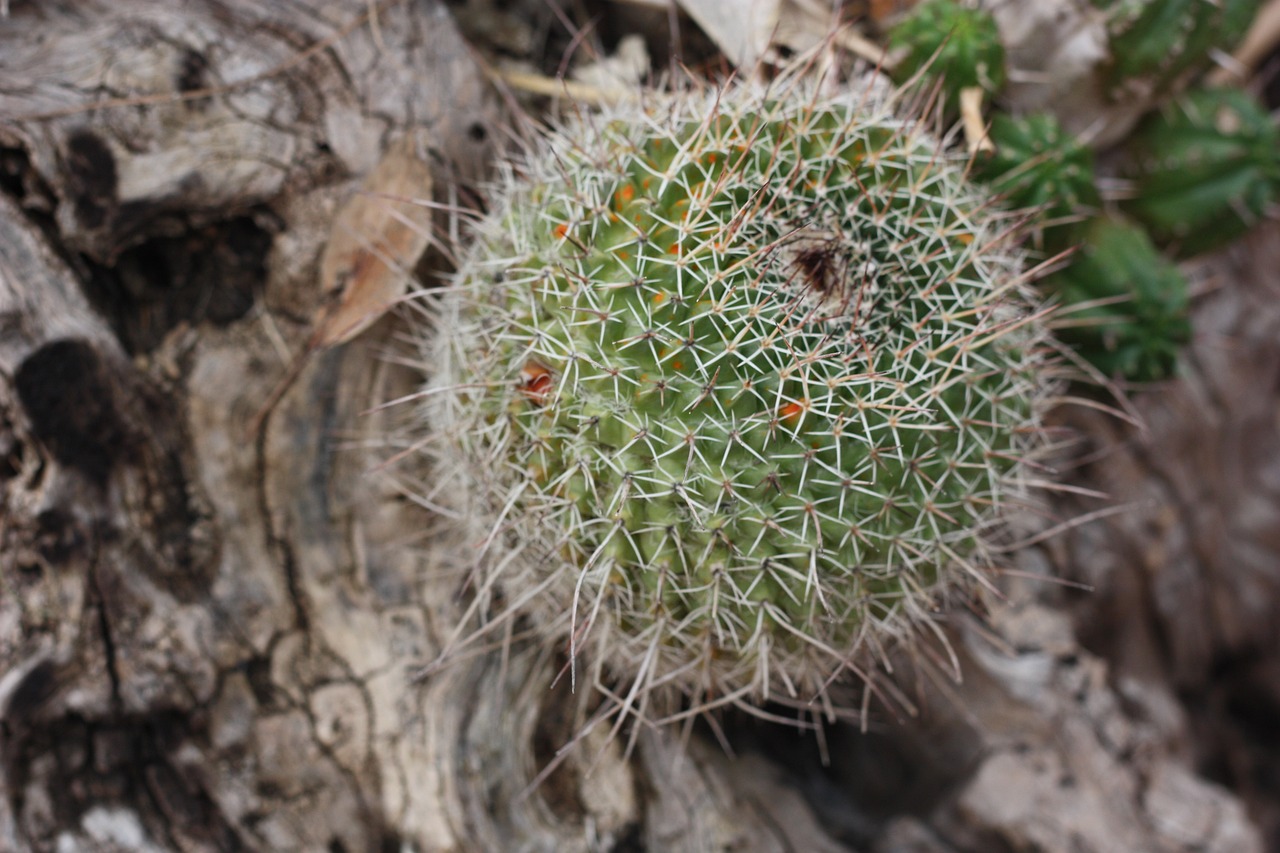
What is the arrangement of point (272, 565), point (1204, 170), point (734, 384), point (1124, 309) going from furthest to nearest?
point (1204, 170), point (1124, 309), point (272, 565), point (734, 384)

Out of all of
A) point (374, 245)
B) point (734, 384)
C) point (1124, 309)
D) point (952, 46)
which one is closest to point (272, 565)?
point (374, 245)

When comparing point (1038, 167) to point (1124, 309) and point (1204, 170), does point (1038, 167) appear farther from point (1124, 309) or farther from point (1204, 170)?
point (1204, 170)

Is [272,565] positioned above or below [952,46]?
below

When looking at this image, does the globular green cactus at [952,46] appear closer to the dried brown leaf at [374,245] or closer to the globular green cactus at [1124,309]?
the globular green cactus at [1124,309]

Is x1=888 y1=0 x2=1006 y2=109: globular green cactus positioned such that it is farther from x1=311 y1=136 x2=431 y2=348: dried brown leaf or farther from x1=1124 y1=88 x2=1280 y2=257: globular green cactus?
x1=311 y1=136 x2=431 y2=348: dried brown leaf

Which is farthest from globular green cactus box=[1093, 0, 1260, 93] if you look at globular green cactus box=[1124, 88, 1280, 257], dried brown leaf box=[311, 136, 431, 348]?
dried brown leaf box=[311, 136, 431, 348]

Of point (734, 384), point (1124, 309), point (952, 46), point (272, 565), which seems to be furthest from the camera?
point (1124, 309)

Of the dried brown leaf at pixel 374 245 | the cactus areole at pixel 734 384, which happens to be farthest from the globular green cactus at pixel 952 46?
the dried brown leaf at pixel 374 245

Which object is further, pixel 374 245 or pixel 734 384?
pixel 374 245
